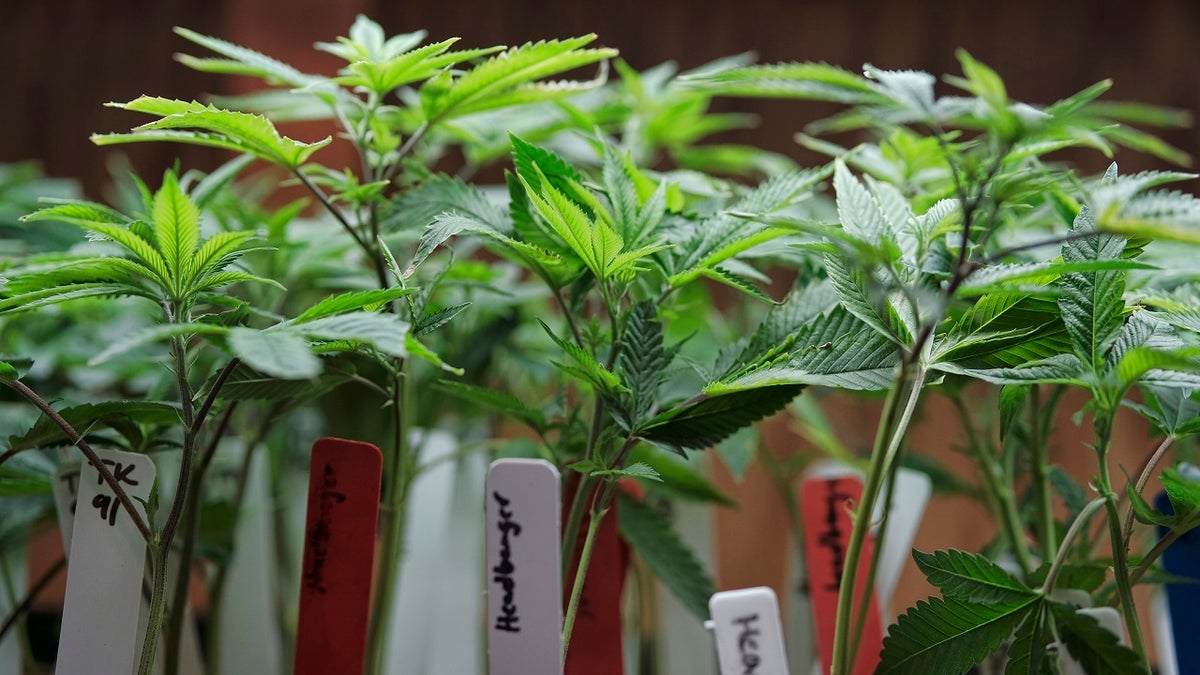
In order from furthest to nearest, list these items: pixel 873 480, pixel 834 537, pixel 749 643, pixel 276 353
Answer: pixel 834 537, pixel 749 643, pixel 873 480, pixel 276 353

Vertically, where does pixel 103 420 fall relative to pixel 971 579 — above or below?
above

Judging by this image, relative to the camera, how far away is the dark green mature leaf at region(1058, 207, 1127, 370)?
1.61 feet

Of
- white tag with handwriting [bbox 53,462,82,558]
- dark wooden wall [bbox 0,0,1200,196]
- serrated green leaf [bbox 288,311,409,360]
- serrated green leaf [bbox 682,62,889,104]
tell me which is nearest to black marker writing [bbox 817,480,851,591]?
serrated green leaf [bbox 682,62,889,104]

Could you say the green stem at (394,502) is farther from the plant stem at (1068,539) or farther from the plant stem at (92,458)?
the plant stem at (1068,539)

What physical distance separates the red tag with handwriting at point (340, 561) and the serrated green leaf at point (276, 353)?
0.21 m

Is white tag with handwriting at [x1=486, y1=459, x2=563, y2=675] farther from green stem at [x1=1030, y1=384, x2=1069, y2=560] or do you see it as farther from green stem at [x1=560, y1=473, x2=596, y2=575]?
green stem at [x1=1030, y1=384, x2=1069, y2=560]

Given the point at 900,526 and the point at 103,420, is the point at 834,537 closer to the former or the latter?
the point at 900,526

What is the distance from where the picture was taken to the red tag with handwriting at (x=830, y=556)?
67 centimetres

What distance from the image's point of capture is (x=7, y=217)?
2.97 ft

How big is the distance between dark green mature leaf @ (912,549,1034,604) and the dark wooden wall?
3.29 ft

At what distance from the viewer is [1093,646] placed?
1.68ft

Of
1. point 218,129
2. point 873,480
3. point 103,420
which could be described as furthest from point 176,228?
point 873,480

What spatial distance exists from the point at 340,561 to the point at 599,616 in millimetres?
183

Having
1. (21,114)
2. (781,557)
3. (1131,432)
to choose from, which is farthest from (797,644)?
(21,114)
